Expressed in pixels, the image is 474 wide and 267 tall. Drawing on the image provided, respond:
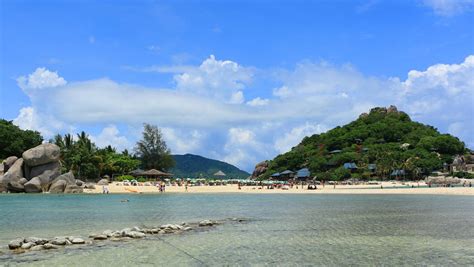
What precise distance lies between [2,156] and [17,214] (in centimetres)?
4433

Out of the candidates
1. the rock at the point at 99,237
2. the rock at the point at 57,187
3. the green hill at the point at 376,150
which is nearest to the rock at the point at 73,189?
the rock at the point at 57,187

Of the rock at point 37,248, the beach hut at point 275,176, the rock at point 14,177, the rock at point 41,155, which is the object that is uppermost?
the rock at point 41,155

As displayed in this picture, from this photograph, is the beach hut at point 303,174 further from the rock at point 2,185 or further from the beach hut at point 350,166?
the rock at point 2,185

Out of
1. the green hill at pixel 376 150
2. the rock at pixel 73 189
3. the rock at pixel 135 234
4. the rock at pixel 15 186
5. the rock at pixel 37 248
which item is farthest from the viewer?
the green hill at pixel 376 150

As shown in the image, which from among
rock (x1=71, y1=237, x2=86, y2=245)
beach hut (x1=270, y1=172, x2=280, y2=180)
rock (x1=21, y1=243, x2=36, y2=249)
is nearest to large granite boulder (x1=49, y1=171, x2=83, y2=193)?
A: rock (x1=71, y1=237, x2=86, y2=245)

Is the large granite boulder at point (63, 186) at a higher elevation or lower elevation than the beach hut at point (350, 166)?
lower

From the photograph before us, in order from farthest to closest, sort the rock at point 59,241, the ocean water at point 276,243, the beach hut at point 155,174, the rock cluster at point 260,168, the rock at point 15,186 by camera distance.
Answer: the rock cluster at point 260,168
the beach hut at point 155,174
the rock at point 15,186
the rock at point 59,241
the ocean water at point 276,243

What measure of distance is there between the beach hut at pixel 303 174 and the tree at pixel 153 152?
3030 cm

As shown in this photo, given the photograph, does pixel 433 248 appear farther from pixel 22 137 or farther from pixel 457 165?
pixel 457 165

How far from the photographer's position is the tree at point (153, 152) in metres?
93.5

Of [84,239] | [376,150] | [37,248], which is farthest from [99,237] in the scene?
[376,150]

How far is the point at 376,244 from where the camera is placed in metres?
14.8

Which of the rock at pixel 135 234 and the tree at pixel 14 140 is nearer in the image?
the rock at pixel 135 234

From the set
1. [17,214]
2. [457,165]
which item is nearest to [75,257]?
[17,214]
